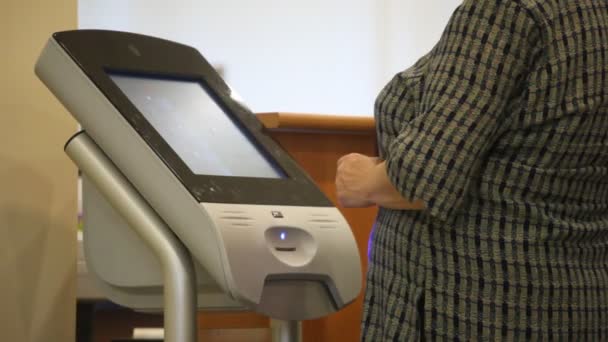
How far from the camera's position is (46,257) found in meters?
1.80

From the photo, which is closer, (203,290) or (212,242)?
(212,242)

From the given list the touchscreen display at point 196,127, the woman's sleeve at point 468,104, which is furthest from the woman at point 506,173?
the touchscreen display at point 196,127

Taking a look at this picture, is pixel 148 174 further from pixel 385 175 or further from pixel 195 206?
pixel 385 175

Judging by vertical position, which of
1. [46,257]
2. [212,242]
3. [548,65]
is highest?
[548,65]

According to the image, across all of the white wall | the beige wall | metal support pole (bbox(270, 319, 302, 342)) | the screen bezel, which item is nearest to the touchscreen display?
the screen bezel

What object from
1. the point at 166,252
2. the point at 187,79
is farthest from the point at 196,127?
the point at 166,252

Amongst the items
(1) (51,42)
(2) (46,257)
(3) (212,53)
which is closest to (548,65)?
(1) (51,42)

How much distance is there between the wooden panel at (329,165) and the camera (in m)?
1.76

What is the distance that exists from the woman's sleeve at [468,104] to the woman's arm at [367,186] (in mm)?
66

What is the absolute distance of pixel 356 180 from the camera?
1.33m

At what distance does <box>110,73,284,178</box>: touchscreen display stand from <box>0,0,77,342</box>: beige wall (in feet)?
1.61

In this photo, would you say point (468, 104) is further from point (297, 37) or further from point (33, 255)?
point (297, 37)

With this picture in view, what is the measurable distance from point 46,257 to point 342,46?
76.7 inches

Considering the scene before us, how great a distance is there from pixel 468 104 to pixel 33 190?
98 cm
